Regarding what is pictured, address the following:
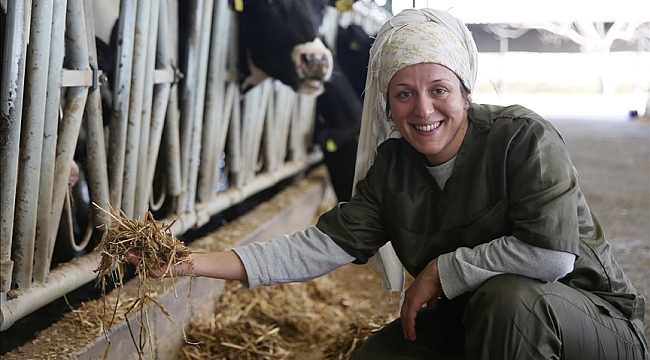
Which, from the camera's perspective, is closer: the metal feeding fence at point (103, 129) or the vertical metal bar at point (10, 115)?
the vertical metal bar at point (10, 115)

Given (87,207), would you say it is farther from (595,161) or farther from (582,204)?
(595,161)

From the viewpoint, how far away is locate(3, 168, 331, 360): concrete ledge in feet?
6.97

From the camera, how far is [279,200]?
477 centimetres

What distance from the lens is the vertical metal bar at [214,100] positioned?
3.44 meters

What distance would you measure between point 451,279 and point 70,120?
1257 millimetres

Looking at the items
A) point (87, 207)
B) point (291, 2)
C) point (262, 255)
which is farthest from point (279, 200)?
point (262, 255)

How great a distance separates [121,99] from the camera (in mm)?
2586

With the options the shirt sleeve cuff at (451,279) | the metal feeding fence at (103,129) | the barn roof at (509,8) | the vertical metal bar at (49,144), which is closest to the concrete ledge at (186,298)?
the metal feeding fence at (103,129)

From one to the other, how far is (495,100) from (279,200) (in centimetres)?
280

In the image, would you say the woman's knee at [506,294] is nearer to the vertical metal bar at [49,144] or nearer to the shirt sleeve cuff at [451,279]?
the shirt sleeve cuff at [451,279]

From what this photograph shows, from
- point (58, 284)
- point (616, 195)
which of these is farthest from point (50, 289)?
point (616, 195)

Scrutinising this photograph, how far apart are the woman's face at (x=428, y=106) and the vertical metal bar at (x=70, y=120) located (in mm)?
985

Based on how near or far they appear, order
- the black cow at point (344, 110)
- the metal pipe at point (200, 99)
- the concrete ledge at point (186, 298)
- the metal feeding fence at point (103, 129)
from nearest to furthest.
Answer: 1. the metal feeding fence at point (103, 129)
2. the concrete ledge at point (186, 298)
3. the metal pipe at point (200, 99)
4. the black cow at point (344, 110)

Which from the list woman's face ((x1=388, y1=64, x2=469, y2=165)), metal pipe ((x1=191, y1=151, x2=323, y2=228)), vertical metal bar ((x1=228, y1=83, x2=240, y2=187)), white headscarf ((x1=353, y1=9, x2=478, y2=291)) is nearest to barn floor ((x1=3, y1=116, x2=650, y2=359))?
metal pipe ((x1=191, y1=151, x2=323, y2=228))
